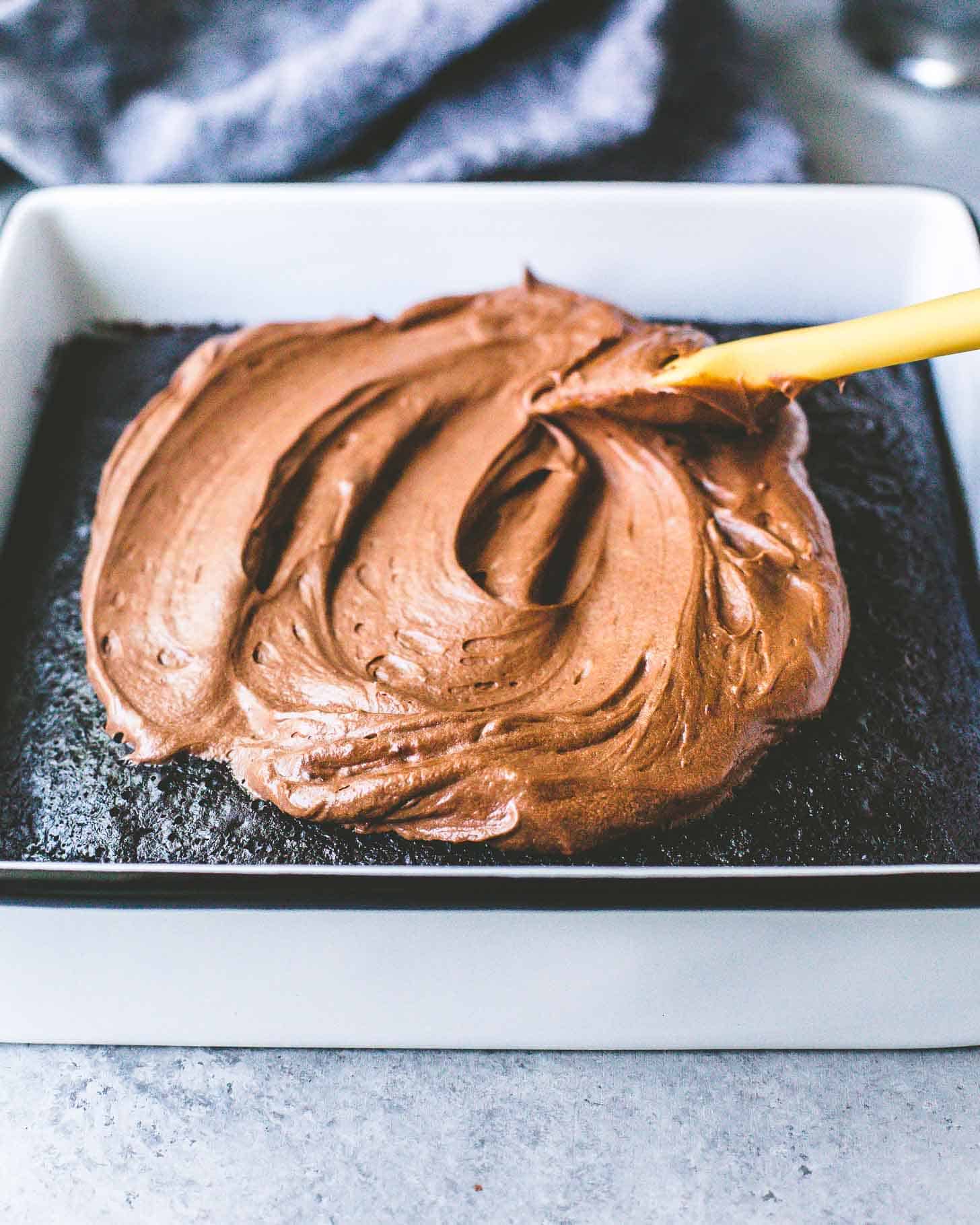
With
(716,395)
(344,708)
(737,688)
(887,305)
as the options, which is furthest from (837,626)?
(887,305)

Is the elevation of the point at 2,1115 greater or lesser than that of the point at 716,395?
lesser

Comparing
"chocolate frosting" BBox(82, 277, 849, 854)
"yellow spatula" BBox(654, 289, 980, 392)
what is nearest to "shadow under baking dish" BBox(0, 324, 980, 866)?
"chocolate frosting" BBox(82, 277, 849, 854)

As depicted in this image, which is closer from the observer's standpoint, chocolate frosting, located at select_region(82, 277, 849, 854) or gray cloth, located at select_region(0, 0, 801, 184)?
chocolate frosting, located at select_region(82, 277, 849, 854)

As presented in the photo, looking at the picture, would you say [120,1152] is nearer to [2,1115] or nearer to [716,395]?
[2,1115]

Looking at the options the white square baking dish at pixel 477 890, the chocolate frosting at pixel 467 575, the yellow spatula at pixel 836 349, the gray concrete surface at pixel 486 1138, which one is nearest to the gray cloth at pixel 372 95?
the white square baking dish at pixel 477 890

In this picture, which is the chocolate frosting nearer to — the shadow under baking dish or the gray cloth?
the shadow under baking dish
